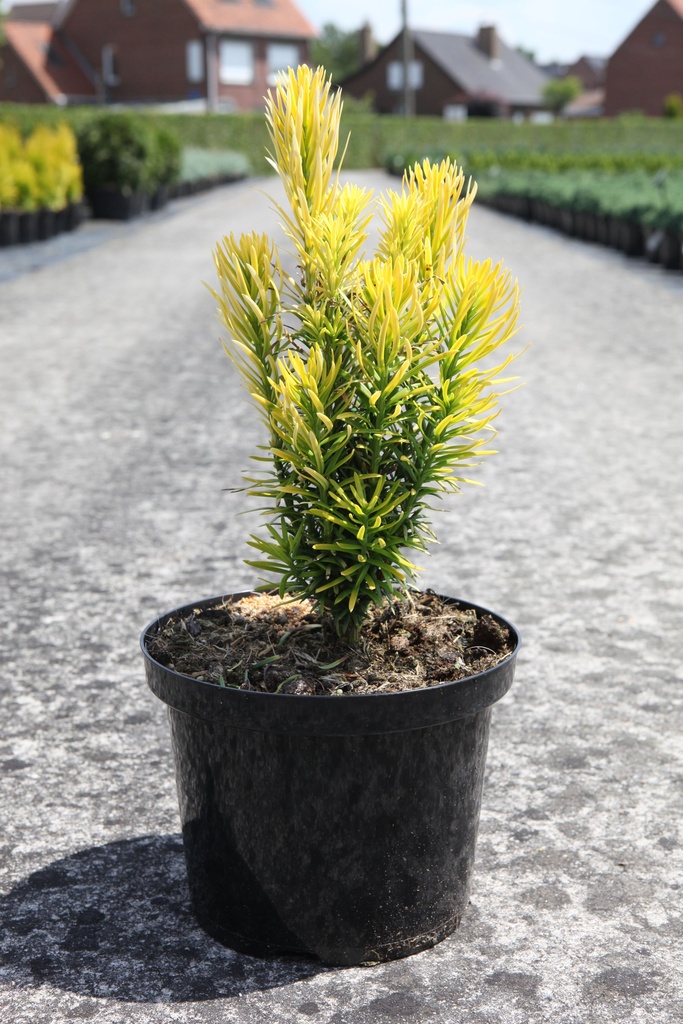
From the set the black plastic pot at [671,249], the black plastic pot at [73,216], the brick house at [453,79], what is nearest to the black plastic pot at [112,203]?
the black plastic pot at [73,216]

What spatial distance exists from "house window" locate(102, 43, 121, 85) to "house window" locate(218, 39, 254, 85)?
602 cm

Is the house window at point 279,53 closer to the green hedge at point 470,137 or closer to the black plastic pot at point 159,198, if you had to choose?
the green hedge at point 470,137

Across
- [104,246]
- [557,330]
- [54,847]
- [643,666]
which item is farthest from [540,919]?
[104,246]

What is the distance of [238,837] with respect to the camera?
7.38 feet

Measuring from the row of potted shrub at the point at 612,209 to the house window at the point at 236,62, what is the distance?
34148 mm

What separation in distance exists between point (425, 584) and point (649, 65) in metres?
66.4

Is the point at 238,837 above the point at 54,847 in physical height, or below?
above

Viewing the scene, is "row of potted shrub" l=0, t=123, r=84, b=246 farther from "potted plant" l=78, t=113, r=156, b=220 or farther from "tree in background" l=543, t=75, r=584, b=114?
"tree in background" l=543, t=75, r=584, b=114

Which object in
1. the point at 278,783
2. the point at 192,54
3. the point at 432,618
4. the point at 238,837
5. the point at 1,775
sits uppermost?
the point at 192,54

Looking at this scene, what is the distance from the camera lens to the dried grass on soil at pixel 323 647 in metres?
2.27

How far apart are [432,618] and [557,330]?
29.0 ft

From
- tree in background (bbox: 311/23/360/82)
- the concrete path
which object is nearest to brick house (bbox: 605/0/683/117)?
tree in background (bbox: 311/23/360/82)

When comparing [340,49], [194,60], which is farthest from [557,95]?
[340,49]

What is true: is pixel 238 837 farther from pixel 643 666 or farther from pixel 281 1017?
pixel 643 666
